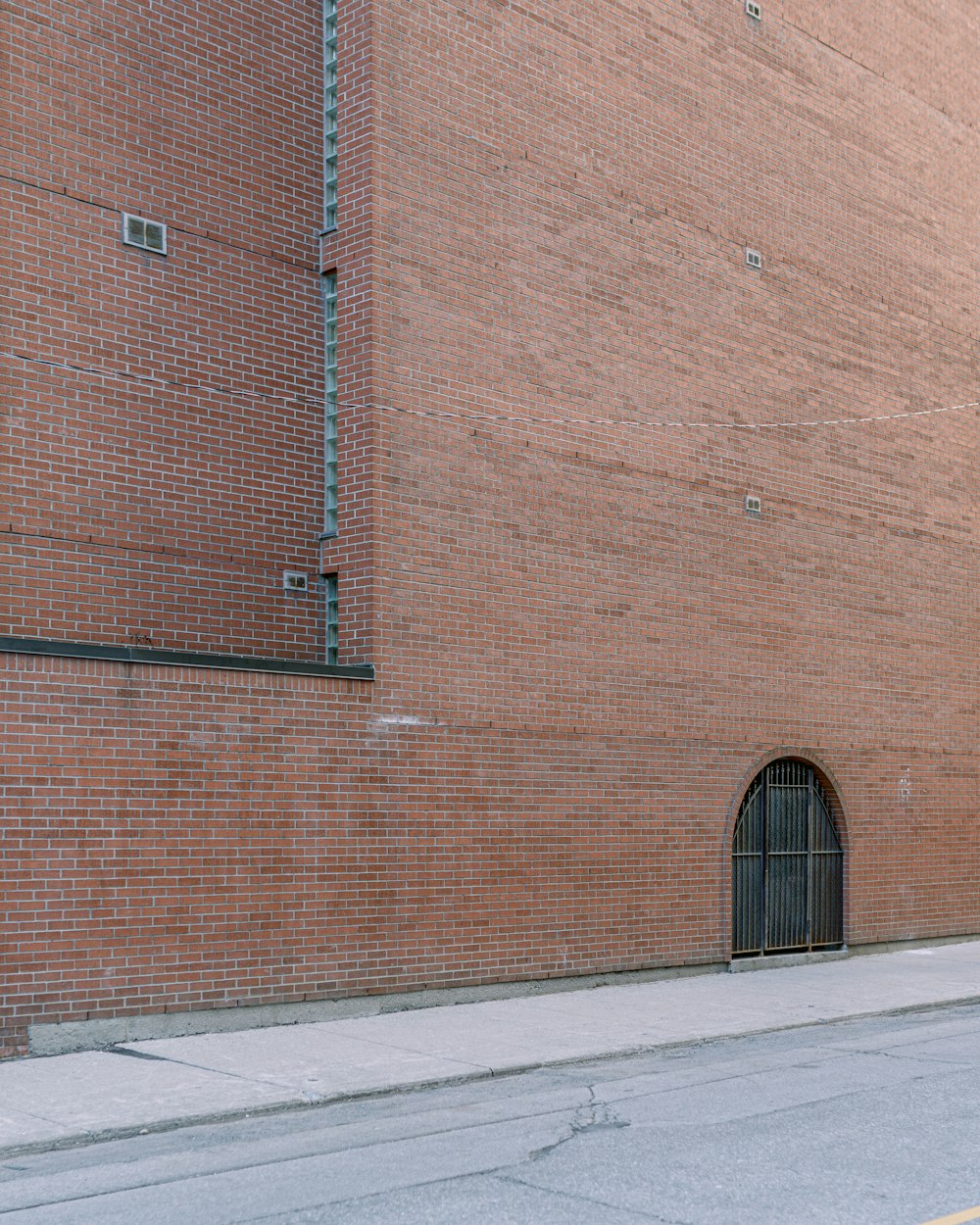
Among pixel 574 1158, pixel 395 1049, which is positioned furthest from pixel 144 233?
pixel 574 1158

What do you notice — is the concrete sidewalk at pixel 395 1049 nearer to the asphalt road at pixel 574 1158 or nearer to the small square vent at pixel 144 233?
the asphalt road at pixel 574 1158

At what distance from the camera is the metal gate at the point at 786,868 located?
16.2 meters

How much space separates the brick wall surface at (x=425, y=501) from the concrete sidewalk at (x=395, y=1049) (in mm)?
564

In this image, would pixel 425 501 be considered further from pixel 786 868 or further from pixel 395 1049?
pixel 786 868

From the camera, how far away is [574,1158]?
23.7 ft

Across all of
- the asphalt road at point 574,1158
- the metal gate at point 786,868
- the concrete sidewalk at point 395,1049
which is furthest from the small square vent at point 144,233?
the metal gate at point 786,868

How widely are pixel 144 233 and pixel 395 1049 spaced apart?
7.40 m

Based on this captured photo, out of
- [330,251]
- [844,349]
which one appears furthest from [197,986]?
[844,349]

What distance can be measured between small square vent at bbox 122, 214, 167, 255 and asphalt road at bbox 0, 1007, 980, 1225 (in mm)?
7825

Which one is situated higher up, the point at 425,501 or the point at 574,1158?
the point at 425,501

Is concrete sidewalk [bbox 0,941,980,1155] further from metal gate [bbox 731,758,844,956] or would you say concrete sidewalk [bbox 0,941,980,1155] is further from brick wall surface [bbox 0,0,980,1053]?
metal gate [bbox 731,758,844,956]

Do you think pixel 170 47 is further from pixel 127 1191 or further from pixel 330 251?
pixel 127 1191

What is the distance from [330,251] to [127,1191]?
9483 mm

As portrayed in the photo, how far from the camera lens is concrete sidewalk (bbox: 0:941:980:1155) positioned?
28.1ft
